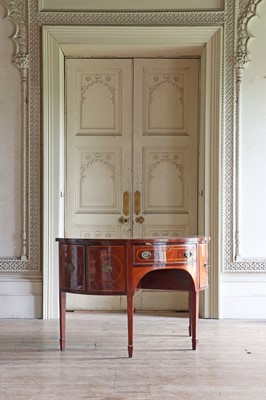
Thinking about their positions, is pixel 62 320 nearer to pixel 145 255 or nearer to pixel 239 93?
pixel 145 255

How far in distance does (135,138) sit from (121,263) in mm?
1897

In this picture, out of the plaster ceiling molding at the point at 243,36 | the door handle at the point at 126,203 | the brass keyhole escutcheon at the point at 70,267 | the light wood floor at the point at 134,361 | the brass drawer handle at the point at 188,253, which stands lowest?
the light wood floor at the point at 134,361

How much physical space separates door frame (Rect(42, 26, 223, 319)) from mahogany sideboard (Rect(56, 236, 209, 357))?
3.71 feet

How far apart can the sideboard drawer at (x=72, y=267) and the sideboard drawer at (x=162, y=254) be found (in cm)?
37

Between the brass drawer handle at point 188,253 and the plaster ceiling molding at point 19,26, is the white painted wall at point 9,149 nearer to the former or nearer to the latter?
the plaster ceiling molding at point 19,26

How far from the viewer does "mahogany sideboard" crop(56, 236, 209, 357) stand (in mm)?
3160

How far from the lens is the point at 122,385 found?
2654 millimetres

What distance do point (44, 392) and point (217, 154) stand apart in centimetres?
272

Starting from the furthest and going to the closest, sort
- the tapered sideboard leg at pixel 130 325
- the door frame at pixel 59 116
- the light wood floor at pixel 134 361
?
the door frame at pixel 59 116 < the tapered sideboard leg at pixel 130 325 < the light wood floor at pixel 134 361

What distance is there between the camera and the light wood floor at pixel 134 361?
2.56m

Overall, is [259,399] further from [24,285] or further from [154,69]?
[154,69]

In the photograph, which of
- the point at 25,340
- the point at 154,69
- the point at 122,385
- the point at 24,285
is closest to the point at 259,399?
the point at 122,385

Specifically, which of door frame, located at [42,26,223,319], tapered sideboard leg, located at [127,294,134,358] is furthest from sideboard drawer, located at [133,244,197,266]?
door frame, located at [42,26,223,319]

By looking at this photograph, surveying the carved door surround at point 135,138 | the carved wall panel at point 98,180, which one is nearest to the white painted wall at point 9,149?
the carved door surround at point 135,138
